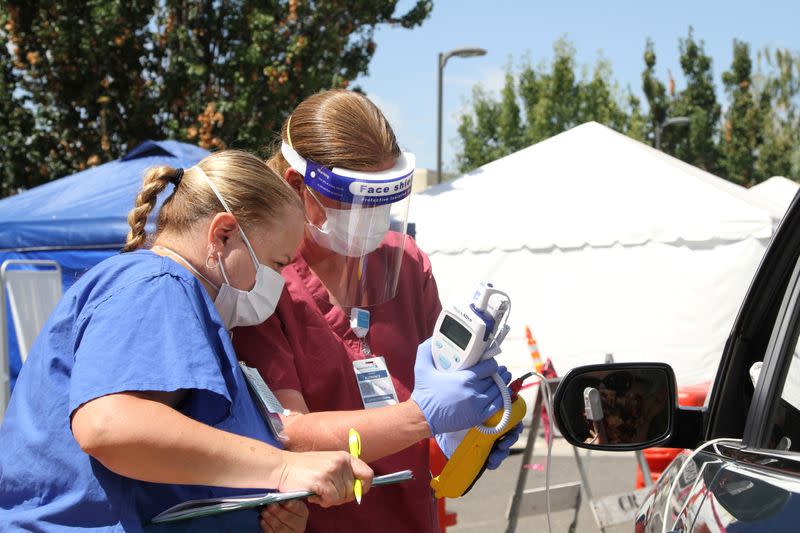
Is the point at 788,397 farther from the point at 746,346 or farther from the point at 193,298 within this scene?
the point at 193,298

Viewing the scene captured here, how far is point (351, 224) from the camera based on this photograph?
88.7 inches

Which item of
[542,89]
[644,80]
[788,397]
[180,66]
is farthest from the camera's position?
[644,80]

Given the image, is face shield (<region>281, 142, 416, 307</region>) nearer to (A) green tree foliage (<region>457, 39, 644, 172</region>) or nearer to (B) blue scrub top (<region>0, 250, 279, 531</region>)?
(B) blue scrub top (<region>0, 250, 279, 531</region>)

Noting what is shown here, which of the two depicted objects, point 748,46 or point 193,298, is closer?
point 193,298

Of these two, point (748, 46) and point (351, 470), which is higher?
point (351, 470)

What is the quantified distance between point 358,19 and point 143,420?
1135 centimetres

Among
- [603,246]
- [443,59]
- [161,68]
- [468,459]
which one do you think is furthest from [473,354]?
[443,59]

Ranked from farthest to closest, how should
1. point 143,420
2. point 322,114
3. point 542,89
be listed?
point 542,89, point 322,114, point 143,420

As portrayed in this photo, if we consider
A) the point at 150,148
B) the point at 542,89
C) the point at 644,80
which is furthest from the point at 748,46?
the point at 150,148

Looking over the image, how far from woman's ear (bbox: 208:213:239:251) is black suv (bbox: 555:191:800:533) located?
2.45ft

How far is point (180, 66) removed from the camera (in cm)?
1199

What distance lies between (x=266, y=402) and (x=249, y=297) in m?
0.23

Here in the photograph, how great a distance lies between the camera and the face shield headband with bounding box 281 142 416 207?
2.17 meters

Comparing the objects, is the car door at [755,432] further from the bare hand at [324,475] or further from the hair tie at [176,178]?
the hair tie at [176,178]
